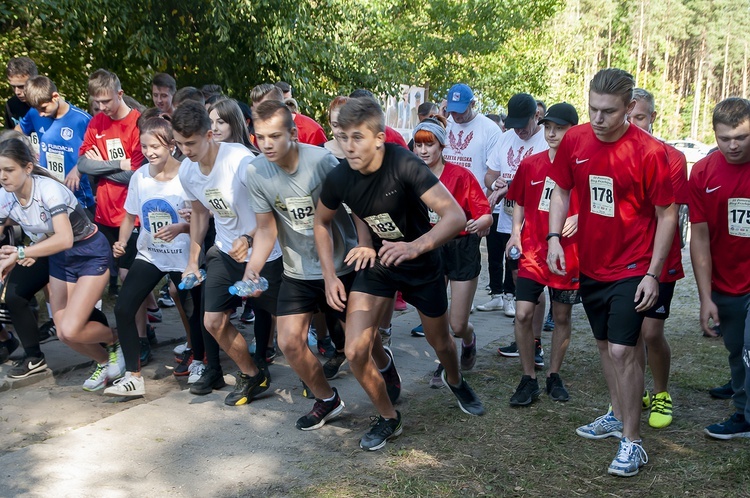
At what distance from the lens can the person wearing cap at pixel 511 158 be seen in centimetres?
741

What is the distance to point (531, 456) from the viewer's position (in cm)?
482

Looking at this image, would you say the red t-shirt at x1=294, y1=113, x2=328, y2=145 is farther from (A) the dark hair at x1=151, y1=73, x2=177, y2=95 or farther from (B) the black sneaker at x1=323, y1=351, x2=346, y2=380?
(B) the black sneaker at x1=323, y1=351, x2=346, y2=380

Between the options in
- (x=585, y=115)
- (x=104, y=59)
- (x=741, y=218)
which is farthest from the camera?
(x=585, y=115)

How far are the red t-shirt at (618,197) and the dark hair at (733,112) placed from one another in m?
0.42

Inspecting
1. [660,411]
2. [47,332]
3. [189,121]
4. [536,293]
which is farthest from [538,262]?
[47,332]

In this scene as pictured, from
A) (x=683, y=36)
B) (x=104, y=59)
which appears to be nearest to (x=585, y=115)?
(x=683, y=36)

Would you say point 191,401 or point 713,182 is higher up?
point 713,182

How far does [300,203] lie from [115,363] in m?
2.06

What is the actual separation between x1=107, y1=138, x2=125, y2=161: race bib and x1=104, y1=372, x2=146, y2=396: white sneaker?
2.14 meters

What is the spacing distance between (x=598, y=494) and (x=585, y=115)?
43.5 meters

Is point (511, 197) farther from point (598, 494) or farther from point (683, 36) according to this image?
point (683, 36)

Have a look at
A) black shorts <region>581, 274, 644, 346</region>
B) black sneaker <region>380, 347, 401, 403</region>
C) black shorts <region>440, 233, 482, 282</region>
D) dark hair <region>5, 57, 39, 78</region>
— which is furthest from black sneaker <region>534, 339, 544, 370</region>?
dark hair <region>5, 57, 39, 78</region>

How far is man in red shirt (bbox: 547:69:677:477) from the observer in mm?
4430

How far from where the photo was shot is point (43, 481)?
14.2 feet
